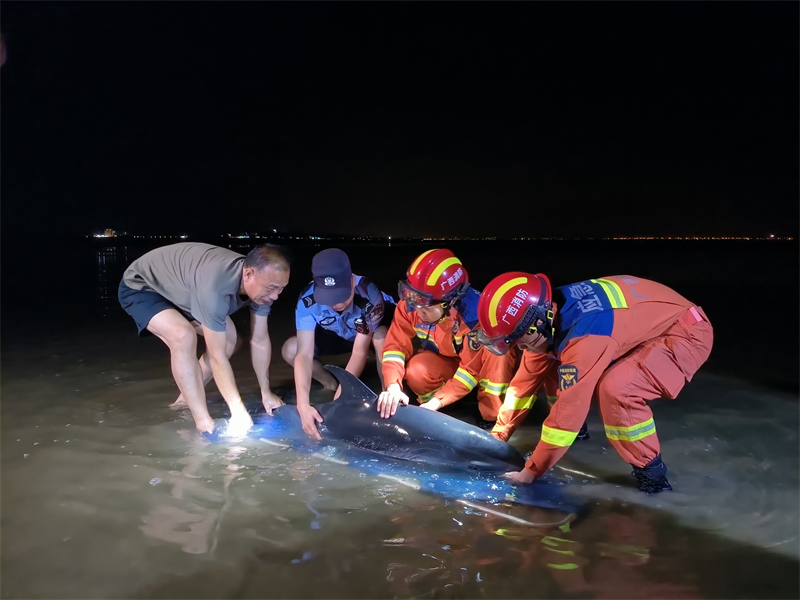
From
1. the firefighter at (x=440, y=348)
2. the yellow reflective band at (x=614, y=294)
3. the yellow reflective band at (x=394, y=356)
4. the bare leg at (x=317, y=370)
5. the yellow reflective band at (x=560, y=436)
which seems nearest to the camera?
the yellow reflective band at (x=560, y=436)

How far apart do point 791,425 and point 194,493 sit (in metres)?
5.13

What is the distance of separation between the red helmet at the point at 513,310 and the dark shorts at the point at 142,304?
3128 mm

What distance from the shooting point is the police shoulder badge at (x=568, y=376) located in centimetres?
354

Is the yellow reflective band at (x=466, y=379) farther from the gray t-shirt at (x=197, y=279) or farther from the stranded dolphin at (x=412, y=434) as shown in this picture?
the gray t-shirt at (x=197, y=279)

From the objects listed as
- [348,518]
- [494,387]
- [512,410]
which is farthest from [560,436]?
[348,518]

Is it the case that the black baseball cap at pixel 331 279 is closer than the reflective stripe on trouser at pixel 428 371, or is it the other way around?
the black baseball cap at pixel 331 279

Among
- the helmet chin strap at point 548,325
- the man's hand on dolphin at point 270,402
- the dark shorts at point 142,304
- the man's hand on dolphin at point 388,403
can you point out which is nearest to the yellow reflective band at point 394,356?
the man's hand on dolphin at point 388,403

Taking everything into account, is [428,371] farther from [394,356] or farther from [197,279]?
[197,279]

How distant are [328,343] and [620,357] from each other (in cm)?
322

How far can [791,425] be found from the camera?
504 cm

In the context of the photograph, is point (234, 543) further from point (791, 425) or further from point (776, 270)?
point (776, 270)

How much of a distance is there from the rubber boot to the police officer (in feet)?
8.22

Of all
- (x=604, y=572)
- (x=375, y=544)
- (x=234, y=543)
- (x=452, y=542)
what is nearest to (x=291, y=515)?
(x=234, y=543)

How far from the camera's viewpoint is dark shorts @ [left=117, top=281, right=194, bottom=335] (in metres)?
5.13
